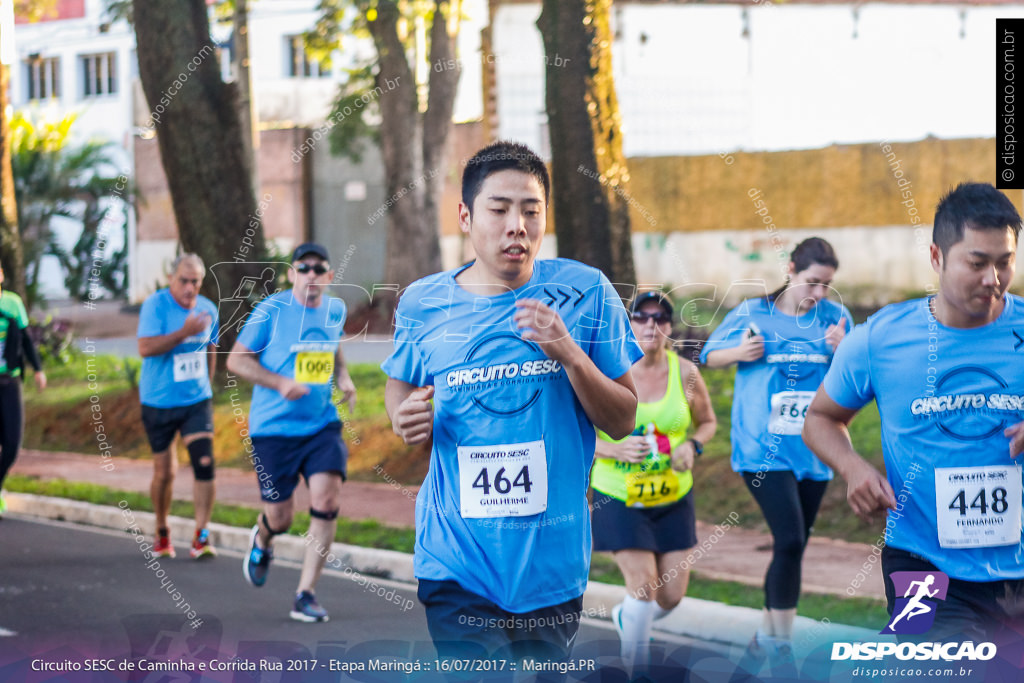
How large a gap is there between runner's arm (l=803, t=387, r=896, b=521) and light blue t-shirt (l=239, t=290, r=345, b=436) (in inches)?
136

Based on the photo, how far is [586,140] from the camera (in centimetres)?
900

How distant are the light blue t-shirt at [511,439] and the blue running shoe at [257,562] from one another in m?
3.57

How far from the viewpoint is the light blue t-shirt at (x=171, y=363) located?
8.21 m

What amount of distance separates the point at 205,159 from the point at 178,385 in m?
4.87

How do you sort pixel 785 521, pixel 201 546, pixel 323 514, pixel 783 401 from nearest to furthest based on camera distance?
pixel 785 521 < pixel 783 401 < pixel 323 514 < pixel 201 546

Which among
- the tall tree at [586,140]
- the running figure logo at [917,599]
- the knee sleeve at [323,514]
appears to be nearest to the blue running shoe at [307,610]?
the knee sleeve at [323,514]

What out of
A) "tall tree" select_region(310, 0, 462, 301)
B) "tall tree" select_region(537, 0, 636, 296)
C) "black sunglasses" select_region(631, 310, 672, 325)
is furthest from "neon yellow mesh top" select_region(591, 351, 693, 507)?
"tall tree" select_region(310, 0, 462, 301)

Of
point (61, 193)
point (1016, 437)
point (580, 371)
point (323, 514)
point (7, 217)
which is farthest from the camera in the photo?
point (61, 193)

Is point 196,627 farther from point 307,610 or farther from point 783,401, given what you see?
point 783,401

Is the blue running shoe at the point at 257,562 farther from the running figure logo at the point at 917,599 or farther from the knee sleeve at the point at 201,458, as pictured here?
the running figure logo at the point at 917,599

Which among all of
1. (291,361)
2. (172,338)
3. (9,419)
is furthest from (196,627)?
(9,419)

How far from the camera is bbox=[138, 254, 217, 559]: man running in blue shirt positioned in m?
8.20

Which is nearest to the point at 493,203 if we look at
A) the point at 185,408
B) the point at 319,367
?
the point at 319,367

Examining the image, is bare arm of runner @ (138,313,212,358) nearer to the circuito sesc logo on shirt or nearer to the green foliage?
the circuito sesc logo on shirt
